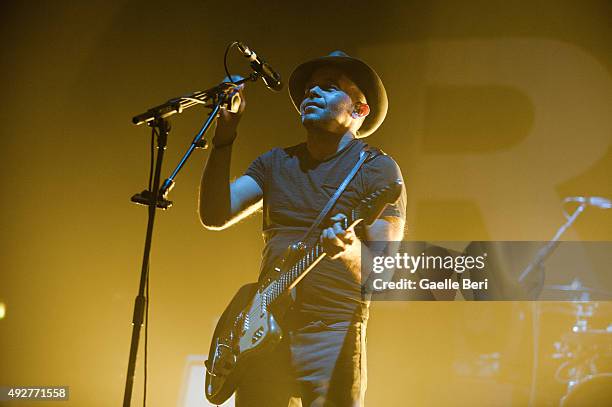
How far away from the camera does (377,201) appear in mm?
1553

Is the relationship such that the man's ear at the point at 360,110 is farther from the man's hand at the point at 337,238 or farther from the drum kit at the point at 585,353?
the drum kit at the point at 585,353

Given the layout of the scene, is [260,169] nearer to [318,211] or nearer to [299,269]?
[318,211]

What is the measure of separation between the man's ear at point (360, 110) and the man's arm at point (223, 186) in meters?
0.40

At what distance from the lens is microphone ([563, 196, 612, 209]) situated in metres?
2.88

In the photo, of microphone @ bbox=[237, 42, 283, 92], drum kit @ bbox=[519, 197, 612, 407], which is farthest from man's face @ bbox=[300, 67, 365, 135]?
drum kit @ bbox=[519, 197, 612, 407]

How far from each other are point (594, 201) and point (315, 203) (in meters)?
1.88

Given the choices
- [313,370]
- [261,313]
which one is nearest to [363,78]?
[261,313]

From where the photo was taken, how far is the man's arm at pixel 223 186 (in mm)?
1720

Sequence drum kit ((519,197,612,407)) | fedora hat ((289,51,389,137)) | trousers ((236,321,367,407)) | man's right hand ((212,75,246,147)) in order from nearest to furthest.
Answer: trousers ((236,321,367,407)), man's right hand ((212,75,246,147)), fedora hat ((289,51,389,137)), drum kit ((519,197,612,407))

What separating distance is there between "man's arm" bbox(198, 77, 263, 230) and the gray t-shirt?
0.06 m

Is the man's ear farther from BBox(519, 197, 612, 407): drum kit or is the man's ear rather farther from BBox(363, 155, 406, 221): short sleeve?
BBox(519, 197, 612, 407): drum kit

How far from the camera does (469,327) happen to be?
9.16ft

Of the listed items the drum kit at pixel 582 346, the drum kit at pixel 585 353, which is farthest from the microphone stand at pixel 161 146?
the drum kit at pixel 585 353

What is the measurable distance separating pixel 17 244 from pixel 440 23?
2608 mm
